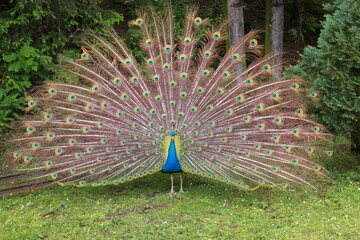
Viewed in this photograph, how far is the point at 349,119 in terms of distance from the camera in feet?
22.8

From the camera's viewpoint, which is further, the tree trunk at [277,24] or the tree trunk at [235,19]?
the tree trunk at [277,24]

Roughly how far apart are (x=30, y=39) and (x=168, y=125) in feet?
14.6

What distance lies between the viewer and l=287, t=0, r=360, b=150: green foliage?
6754 millimetres

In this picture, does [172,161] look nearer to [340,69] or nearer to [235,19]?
[340,69]

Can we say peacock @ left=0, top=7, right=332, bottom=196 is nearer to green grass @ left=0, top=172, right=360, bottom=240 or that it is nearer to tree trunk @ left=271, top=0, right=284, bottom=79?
green grass @ left=0, top=172, right=360, bottom=240

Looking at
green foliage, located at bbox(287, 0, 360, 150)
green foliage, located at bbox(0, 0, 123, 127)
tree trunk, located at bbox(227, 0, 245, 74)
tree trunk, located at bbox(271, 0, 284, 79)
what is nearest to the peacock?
green foliage, located at bbox(287, 0, 360, 150)

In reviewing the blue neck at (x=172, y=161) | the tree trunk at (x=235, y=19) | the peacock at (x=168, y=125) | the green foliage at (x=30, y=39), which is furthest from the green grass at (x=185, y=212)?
the tree trunk at (x=235, y=19)

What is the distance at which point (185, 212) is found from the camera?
252 inches

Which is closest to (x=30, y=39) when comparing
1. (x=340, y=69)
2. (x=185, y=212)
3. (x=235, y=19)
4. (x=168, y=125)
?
(x=168, y=125)

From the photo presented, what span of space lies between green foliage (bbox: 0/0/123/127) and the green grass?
9.18ft

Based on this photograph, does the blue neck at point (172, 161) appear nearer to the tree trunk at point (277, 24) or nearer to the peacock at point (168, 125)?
the peacock at point (168, 125)

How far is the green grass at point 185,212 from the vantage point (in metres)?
5.57

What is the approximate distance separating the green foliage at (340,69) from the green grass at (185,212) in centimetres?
127

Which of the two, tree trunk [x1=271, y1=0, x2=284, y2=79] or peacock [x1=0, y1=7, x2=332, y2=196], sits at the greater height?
tree trunk [x1=271, y1=0, x2=284, y2=79]
